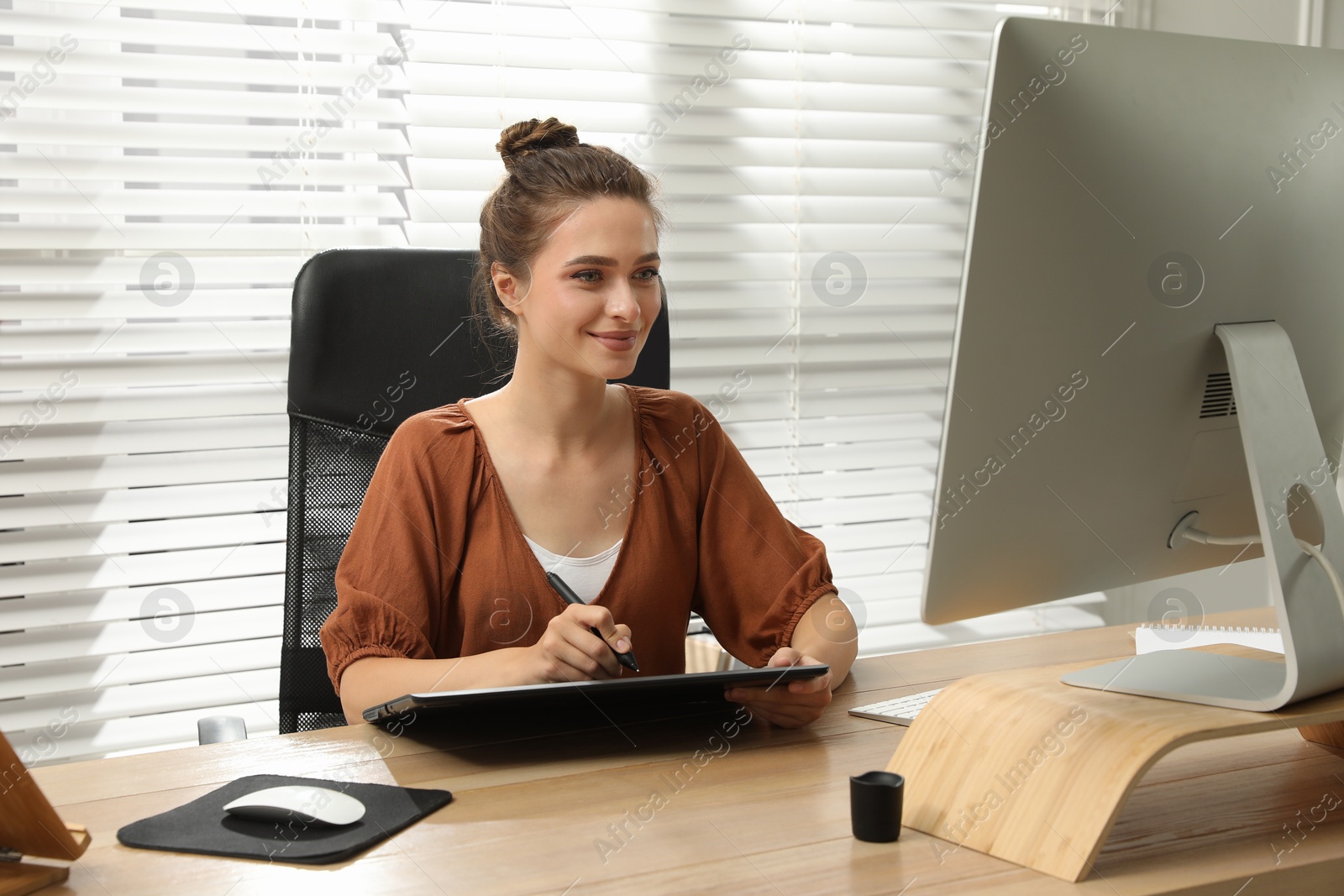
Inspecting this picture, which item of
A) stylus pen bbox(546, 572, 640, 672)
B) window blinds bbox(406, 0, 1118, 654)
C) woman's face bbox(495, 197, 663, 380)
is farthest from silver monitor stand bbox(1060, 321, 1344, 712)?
window blinds bbox(406, 0, 1118, 654)

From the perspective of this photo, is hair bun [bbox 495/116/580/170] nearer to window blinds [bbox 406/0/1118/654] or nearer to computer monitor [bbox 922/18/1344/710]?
window blinds [bbox 406/0/1118/654]

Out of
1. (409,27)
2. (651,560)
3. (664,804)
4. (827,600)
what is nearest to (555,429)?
(651,560)

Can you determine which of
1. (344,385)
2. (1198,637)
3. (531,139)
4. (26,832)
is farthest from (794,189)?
(26,832)

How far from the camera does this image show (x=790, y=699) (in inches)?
43.0

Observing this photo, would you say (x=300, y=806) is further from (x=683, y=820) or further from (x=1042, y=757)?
(x=1042, y=757)

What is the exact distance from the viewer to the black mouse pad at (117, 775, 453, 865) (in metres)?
0.81

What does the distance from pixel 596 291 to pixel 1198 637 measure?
837 mm

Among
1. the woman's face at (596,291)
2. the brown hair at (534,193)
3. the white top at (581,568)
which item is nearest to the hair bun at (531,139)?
the brown hair at (534,193)

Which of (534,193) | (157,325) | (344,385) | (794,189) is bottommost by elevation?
(344,385)

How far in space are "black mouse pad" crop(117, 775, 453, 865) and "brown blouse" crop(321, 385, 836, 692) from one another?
0.30 meters

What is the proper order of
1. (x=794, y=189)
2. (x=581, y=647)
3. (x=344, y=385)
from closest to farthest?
1. (x=581, y=647)
2. (x=344, y=385)
3. (x=794, y=189)

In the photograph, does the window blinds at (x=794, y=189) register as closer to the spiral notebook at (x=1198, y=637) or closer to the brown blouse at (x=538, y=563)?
the brown blouse at (x=538, y=563)

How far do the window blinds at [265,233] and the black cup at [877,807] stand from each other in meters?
1.52

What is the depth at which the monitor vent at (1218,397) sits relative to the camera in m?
0.90
